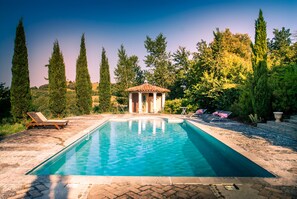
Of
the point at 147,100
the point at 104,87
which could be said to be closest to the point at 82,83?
the point at 104,87

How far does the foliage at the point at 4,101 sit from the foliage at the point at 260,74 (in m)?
15.1

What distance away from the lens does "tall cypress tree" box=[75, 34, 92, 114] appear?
21.2 m

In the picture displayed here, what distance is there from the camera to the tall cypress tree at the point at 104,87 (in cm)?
2420

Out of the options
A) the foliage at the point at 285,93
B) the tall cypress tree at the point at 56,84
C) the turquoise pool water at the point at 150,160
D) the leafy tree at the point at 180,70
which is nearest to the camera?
the turquoise pool water at the point at 150,160

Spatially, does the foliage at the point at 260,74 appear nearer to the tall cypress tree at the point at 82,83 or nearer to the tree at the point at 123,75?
the tall cypress tree at the point at 82,83

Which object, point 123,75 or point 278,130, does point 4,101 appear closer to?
point 278,130

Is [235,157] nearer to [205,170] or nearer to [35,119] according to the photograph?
[205,170]

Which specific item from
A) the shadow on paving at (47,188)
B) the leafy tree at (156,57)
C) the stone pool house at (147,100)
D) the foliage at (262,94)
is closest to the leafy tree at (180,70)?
the stone pool house at (147,100)

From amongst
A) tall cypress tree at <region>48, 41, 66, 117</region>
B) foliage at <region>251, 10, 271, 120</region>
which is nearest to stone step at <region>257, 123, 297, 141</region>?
foliage at <region>251, 10, 271, 120</region>

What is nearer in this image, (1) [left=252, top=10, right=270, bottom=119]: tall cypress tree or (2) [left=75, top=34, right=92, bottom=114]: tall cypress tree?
(1) [left=252, top=10, right=270, bottom=119]: tall cypress tree

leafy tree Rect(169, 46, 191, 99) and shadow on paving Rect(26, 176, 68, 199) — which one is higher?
leafy tree Rect(169, 46, 191, 99)

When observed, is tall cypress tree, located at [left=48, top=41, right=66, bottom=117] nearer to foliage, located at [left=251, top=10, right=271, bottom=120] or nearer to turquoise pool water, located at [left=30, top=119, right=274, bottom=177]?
turquoise pool water, located at [left=30, top=119, right=274, bottom=177]

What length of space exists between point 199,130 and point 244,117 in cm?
476

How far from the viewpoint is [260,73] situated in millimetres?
12133
